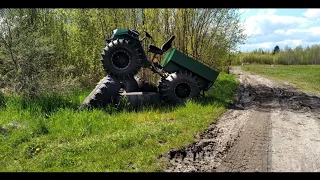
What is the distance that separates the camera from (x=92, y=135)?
21.4 feet

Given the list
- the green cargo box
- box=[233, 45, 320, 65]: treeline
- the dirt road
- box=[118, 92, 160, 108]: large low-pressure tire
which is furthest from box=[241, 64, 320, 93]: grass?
box=[118, 92, 160, 108]: large low-pressure tire

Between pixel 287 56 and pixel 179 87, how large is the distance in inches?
1326

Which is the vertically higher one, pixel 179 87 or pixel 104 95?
pixel 179 87

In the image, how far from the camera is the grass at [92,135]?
502 centimetres

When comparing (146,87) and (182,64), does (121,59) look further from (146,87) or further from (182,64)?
(182,64)

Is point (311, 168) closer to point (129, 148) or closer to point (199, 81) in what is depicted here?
point (129, 148)

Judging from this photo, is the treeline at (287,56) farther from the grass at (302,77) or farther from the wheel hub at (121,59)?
the wheel hub at (121,59)

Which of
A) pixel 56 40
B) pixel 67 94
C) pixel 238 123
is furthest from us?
pixel 56 40

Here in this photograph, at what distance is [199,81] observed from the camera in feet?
33.5

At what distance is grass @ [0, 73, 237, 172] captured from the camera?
502 cm

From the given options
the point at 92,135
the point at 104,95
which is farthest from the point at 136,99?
the point at 92,135

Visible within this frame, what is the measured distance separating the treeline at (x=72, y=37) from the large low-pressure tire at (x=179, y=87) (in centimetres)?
340

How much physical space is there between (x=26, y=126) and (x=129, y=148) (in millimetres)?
2781
